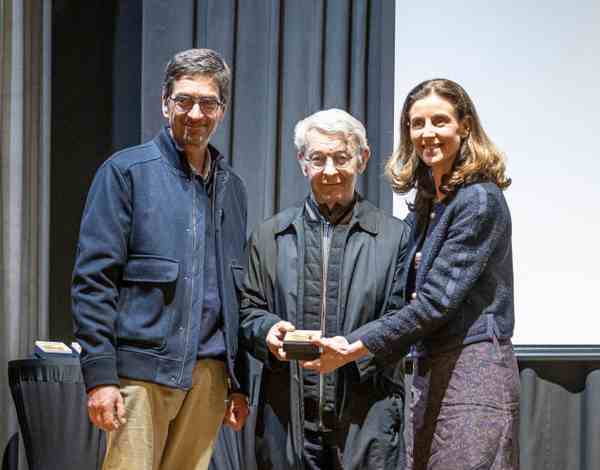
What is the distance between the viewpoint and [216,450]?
121 inches

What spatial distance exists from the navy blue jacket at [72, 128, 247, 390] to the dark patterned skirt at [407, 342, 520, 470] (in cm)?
53

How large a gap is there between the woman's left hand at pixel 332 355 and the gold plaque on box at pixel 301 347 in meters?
0.02

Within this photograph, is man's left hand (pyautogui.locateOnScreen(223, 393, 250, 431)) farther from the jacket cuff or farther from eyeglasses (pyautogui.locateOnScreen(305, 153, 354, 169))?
eyeglasses (pyautogui.locateOnScreen(305, 153, 354, 169))

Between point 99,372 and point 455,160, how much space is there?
1.00 m

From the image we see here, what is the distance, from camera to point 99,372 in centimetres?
198

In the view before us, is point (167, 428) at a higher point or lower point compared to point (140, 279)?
lower

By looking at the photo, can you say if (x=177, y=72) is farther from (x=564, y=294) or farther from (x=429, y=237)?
(x=564, y=294)

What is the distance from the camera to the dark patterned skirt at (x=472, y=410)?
6.34ft

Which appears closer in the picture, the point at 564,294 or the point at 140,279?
the point at 140,279

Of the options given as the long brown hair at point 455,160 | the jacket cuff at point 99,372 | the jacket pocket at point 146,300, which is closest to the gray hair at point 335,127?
the long brown hair at point 455,160

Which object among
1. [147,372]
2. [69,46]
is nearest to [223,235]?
[147,372]

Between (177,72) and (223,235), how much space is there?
1.44 ft

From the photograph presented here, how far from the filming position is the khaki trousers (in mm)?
2039

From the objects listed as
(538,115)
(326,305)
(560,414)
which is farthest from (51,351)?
(538,115)
